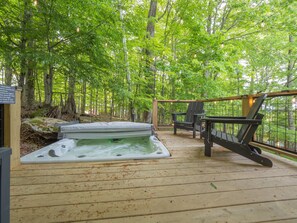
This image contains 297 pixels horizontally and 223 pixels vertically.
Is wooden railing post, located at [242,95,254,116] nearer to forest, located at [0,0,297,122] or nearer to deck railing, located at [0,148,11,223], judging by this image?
forest, located at [0,0,297,122]

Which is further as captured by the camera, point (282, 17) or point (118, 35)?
point (282, 17)

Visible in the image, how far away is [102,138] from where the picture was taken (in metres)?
3.22

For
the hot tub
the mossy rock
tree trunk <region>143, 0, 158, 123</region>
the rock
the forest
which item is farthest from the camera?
tree trunk <region>143, 0, 158, 123</region>

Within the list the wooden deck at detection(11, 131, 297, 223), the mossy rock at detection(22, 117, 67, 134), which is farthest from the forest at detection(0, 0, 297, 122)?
the wooden deck at detection(11, 131, 297, 223)

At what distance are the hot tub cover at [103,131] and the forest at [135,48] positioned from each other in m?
1.24

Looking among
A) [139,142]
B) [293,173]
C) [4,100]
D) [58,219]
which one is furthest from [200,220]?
[139,142]

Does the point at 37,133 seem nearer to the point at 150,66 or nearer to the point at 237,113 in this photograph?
the point at 150,66

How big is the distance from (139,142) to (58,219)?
2341mm

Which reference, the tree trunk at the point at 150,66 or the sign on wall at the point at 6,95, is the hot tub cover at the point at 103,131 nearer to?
the sign on wall at the point at 6,95

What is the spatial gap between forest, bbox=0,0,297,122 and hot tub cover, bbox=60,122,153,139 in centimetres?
124

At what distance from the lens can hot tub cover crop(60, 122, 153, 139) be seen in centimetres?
304

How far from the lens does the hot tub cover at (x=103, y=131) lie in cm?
304

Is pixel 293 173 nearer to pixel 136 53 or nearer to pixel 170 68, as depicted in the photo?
pixel 170 68

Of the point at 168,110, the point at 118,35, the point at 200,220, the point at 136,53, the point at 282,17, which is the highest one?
the point at 282,17
